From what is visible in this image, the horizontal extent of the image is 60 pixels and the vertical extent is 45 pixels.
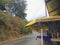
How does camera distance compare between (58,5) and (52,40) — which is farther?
(58,5)

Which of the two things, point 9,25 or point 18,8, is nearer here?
point 9,25

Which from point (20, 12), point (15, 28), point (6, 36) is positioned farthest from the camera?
point (20, 12)

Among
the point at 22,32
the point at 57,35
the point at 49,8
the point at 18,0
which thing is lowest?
the point at 22,32

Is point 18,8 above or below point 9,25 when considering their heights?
above

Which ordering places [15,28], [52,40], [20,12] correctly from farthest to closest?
1. [20,12]
2. [15,28]
3. [52,40]

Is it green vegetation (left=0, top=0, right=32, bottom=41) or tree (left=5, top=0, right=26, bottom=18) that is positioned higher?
tree (left=5, top=0, right=26, bottom=18)

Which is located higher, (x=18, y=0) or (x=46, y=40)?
(x=18, y=0)

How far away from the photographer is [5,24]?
3925 centimetres

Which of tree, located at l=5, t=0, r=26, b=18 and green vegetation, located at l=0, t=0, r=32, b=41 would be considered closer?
green vegetation, located at l=0, t=0, r=32, b=41

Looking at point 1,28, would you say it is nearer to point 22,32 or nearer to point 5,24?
point 5,24

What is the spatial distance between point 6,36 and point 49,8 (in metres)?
28.9

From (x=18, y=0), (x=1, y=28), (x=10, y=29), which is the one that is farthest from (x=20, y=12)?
(x=1, y=28)

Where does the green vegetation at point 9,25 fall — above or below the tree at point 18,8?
below

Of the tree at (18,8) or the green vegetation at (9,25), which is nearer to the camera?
the green vegetation at (9,25)
